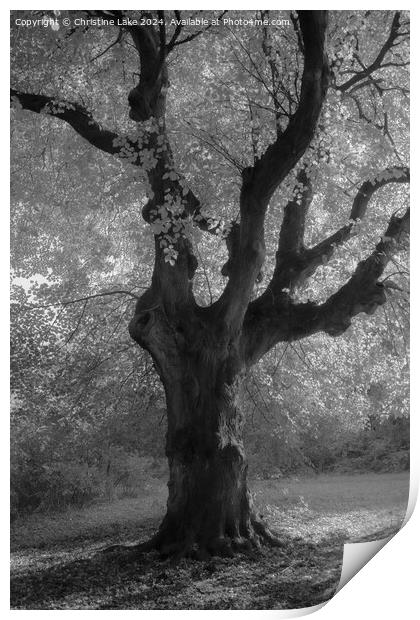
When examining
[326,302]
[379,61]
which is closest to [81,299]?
[326,302]

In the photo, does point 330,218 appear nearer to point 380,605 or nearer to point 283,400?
point 283,400

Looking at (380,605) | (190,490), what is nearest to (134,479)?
(190,490)

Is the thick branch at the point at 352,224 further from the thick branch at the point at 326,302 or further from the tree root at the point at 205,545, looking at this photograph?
the tree root at the point at 205,545

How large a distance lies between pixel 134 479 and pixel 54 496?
2.01ft

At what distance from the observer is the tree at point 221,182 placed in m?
4.97

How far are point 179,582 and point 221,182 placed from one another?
289 centimetres

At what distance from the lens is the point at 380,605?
4.61 m

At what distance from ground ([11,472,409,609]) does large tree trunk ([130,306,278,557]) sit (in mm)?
128

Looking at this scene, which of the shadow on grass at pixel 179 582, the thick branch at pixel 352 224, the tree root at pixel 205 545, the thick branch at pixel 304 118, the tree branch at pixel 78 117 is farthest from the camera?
the tree branch at pixel 78 117

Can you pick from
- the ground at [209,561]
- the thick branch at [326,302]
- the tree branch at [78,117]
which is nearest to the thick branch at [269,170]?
the thick branch at [326,302]

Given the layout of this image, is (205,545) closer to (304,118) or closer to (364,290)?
(364,290)

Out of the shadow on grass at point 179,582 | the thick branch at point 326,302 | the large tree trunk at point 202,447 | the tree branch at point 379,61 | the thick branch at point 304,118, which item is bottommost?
the shadow on grass at point 179,582

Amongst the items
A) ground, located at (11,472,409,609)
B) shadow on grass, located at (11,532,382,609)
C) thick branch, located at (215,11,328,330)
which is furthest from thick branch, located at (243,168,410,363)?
shadow on grass, located at (11,532,382,609)

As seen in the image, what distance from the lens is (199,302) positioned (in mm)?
5348
